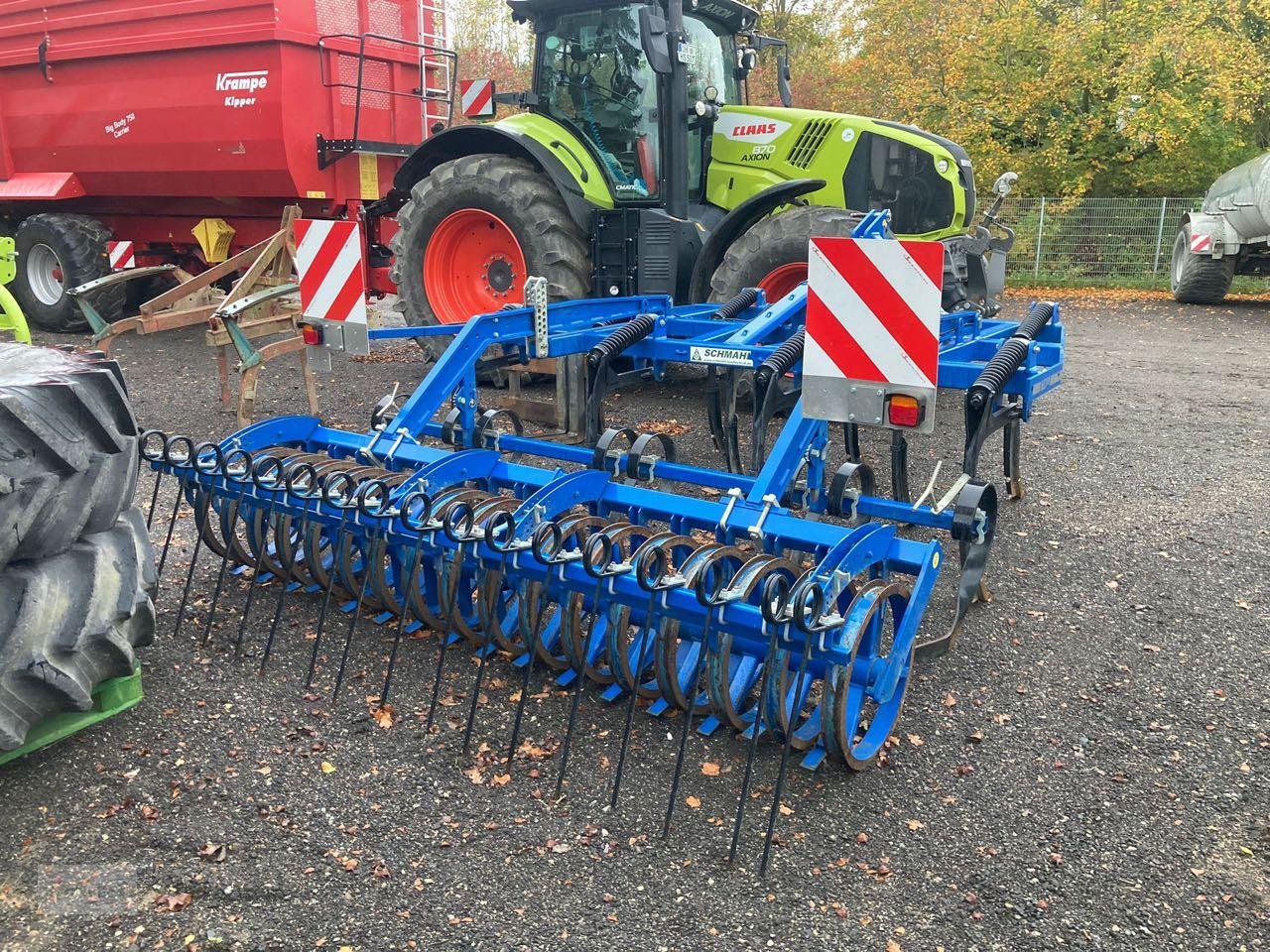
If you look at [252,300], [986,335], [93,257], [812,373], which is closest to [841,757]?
[812,373]

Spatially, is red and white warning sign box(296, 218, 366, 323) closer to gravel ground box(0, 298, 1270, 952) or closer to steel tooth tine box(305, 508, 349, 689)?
steel tooth tine box(305, 508, 349, 689)

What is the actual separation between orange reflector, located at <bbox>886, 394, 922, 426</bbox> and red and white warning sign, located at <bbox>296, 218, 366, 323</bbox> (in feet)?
7.40

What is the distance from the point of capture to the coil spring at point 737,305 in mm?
5176

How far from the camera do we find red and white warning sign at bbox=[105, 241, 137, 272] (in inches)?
366

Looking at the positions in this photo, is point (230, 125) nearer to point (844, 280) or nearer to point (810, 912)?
point (844, 280)

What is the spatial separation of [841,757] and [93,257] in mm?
9051

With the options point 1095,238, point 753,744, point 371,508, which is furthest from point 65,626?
point 1095,238

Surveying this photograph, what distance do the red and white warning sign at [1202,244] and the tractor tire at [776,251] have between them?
339 inches

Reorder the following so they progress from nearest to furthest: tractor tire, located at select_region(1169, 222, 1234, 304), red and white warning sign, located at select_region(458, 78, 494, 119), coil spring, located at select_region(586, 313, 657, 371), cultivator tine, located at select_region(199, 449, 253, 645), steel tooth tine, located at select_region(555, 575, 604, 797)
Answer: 1. steel tooth tine, located at select_region(555, 575, 604, 797)
2. cultivator tine, located at select_region(199, 449, 253, 645)
3. coil spring, located at select_region(586, 313, 657, 371)
4. red and white warning sign, located at select_region(458, 78, 494, 119)
5. tractor tire, located at select_region(1169, 222, 1234, 304)

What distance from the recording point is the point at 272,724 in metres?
2.88

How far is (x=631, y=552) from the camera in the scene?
10.4ft

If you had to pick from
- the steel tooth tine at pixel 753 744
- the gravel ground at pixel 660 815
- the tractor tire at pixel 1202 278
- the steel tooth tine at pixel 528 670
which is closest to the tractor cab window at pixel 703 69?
the gravel ground at pixel 660 815

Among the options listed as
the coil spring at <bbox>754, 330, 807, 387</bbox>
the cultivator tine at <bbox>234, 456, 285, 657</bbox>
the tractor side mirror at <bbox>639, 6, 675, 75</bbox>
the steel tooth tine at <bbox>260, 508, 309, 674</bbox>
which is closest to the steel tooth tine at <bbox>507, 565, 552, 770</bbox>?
the steel tooth tine at <bbox>260, 508, 309, 674</bbox>

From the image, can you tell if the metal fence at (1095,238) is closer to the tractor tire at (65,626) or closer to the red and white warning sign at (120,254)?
the red and white warning sign at (120,254)
